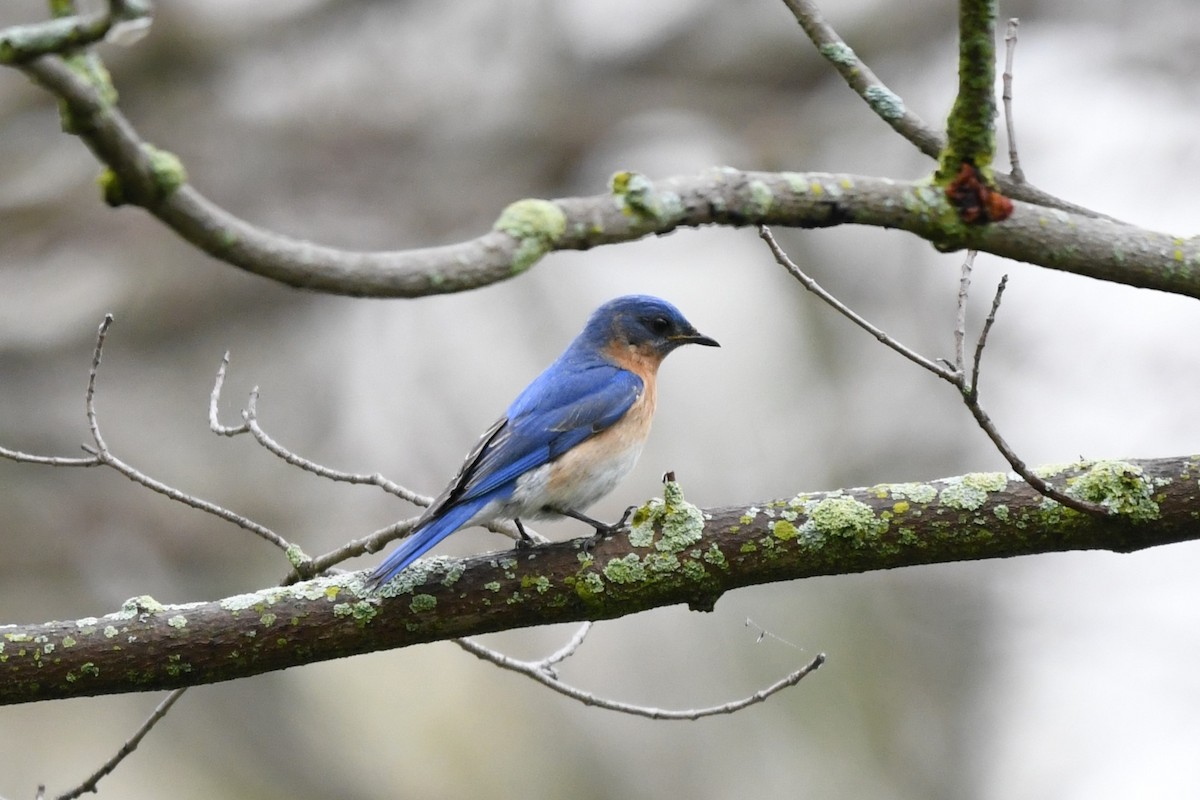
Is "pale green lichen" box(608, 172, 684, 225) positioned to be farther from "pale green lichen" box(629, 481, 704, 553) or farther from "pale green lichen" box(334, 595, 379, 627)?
"pale green lichen" box(334, 595, 379, 627)

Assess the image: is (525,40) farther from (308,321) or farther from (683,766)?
(683,766)

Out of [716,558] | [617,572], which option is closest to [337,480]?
[617,572]

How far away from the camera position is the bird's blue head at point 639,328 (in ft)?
19.4

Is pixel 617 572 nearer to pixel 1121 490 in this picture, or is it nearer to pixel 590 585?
pixel 590 585

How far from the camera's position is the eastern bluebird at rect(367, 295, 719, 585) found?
181 inches

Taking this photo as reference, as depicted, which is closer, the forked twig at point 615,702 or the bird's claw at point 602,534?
the bird's claw at point 602,534

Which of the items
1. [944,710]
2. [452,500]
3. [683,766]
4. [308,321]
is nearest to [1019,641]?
[944,710]

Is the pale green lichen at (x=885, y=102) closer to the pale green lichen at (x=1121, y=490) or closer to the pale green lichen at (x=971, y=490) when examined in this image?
the pale green lichen at (x=971, y=490)

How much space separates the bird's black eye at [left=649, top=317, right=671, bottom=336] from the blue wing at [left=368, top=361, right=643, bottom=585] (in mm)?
386

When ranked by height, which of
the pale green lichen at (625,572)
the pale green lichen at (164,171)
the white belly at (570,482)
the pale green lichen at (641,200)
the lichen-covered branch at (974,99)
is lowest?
the pale green lichen at (164,171)

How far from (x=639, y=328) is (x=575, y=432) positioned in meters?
1.02

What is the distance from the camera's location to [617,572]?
12.3 feet

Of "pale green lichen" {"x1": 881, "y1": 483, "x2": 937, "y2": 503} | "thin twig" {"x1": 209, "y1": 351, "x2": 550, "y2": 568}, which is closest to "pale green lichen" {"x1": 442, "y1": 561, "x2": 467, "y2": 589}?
"thin twig" {"x1": 209, "y1": 351, "x2": 550, "y2": 568}

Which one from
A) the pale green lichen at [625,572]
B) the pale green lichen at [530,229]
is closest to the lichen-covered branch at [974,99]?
the pale green lichen at [530,229]
